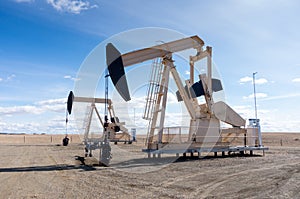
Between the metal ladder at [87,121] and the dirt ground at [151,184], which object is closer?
the dirt ground at [151,184]

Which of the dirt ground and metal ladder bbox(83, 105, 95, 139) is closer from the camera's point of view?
the dirt ground

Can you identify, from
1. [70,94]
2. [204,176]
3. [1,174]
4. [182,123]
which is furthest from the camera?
[70,94]

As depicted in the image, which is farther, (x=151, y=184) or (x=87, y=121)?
(x=87, y=121)

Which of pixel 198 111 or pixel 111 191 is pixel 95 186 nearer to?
pixel 111 191

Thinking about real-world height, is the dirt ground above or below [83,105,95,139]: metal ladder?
below

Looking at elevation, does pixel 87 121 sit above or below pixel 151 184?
above

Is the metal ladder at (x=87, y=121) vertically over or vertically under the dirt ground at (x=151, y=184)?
over

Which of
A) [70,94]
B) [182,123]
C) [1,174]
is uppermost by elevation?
[70,94]

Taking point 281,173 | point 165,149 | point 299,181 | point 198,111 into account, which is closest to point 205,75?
point 198,111

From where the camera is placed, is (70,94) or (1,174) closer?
(1,174)

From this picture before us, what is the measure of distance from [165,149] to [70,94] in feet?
30.5

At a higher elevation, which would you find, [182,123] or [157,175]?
[182,123]

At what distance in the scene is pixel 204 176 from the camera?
7.87m

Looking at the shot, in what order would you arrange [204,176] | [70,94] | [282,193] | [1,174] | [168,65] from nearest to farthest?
[282,193], [204,176], [1,174], [168,65], [70,94]
